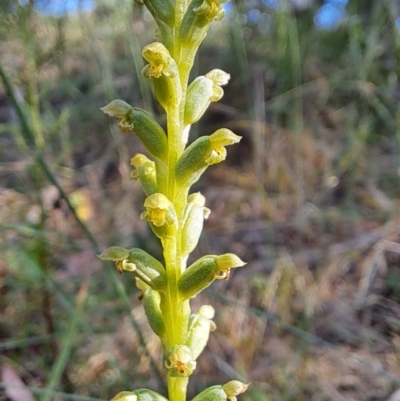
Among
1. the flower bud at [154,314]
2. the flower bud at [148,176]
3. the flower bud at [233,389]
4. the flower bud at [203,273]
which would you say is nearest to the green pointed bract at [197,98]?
A: the flower bud at [148,176]

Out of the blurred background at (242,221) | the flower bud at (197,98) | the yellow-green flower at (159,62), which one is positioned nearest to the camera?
the yellow-green flower at (159,62)

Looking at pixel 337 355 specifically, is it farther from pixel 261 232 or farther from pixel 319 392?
pixel 261 232

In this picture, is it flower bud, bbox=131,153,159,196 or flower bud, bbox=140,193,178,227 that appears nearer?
flower bud, bbox=140,193,178,227

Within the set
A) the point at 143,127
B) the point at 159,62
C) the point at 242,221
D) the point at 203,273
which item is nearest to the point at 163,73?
the point at 159,62

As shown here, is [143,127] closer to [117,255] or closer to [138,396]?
[117,255]

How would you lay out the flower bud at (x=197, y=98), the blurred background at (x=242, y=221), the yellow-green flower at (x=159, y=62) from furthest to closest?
the blurred background at (x=242, y=221) < the flower bud at (x=197, y=98) < the yellow-green flower at (x=159, y=62)

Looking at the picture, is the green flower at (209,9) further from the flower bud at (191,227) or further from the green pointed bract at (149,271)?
the green pointed bract at (149,271)

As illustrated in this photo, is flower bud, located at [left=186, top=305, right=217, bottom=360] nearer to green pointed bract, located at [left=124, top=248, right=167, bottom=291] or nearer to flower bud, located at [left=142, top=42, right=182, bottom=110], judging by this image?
green pointed bract, located at [left=124, top=248, right=167, bottom=291]

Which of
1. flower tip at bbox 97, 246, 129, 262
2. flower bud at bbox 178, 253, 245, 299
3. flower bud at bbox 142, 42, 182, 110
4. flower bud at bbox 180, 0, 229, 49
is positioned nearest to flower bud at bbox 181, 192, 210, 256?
flower bud at bbox 178, 253, 245, 299
